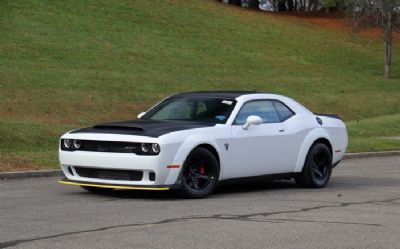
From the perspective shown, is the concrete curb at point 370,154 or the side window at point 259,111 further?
the concrete curb at point 370,154

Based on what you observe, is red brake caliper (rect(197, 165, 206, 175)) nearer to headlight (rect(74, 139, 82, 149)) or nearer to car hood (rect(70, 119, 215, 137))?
car hood (rect(70, 119, 215, 137))

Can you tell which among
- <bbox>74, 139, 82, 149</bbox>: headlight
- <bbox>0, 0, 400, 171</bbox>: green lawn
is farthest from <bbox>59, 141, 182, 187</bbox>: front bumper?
<bbox>0, 0, 400, 171</bbox>: green lawn

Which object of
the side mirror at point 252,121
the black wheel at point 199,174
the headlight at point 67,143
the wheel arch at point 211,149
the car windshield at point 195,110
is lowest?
the black wheel at point 199,174

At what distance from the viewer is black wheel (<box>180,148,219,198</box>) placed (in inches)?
469

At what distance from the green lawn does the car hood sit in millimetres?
6956

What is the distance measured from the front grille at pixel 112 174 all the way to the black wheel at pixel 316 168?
3.11m

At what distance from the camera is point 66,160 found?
39.8 ft

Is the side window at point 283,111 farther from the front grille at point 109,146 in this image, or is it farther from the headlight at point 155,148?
the front grille at point 109,146

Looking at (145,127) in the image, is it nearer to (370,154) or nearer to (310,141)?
(310,141)

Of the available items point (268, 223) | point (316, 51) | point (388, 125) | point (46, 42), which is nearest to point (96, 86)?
point (46, 42)

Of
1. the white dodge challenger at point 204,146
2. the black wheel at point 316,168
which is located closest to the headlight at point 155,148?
the white dodge challenger at point 204,146

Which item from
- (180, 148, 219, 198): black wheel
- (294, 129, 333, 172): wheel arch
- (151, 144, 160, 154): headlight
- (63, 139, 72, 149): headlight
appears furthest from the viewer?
(294, 129, 333, 172): wheel arch

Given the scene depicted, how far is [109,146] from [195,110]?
5.68 ft

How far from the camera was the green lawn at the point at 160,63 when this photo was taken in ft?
93.2
